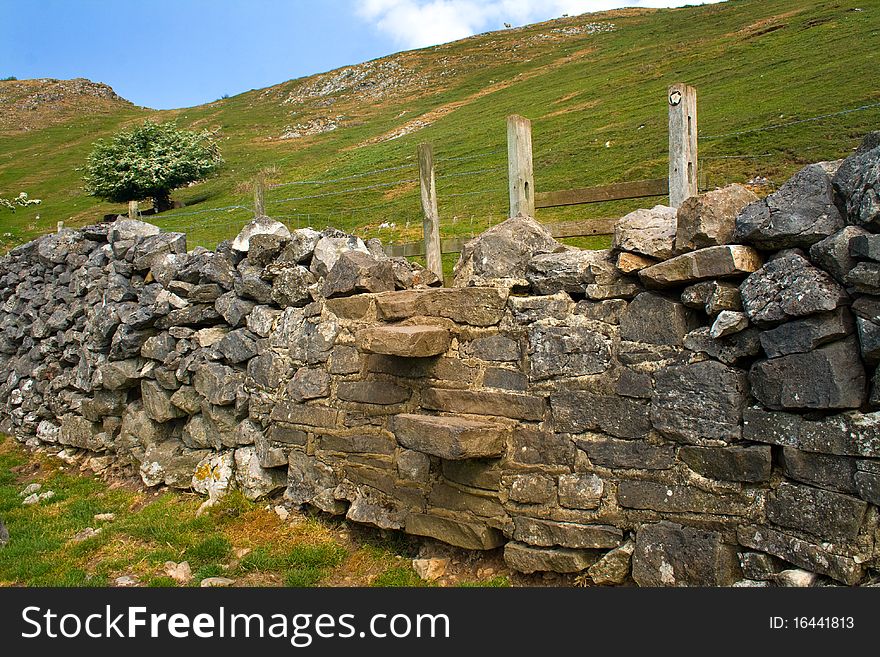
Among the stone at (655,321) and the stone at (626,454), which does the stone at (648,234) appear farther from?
the stone at (626,454)

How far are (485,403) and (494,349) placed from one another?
0.41 m

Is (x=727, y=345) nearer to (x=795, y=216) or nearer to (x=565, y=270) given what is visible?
(x=795, y=216)

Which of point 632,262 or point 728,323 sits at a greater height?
point 632,262

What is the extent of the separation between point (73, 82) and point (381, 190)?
69431mm

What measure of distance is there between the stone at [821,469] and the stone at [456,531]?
2065 millimetres

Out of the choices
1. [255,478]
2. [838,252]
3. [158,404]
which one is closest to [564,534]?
[838,252]

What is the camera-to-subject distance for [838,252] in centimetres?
348

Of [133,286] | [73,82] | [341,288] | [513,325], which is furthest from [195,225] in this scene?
[73,82]

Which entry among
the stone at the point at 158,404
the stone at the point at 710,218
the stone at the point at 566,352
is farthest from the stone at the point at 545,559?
the stone at the point at 158,404

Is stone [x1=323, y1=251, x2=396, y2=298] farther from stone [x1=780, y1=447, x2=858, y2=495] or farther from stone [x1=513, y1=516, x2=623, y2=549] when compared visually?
stone [x1=780, y1=447, x2=858, y2=495]

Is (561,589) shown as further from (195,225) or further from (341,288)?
(195,225)

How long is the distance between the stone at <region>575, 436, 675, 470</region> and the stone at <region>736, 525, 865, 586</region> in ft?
1.90

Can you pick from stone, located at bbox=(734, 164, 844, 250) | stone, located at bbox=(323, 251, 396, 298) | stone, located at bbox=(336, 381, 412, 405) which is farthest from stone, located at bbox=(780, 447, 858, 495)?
stone, located at bbox=(323, 251, 396, 298)

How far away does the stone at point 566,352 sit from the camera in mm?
4531
